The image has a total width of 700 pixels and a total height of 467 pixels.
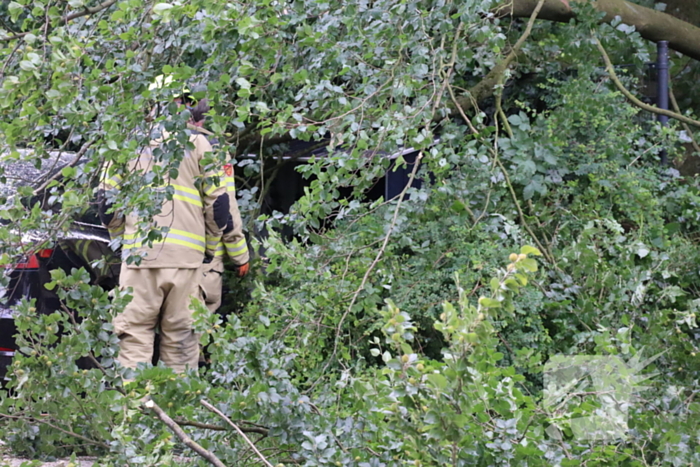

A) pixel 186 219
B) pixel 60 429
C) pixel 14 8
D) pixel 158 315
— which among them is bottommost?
pixel 158 315

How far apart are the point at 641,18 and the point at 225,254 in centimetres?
370

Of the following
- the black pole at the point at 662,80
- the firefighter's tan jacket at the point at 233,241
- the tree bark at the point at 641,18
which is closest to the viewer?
the firefighter's tan jacket at the point at 233,241

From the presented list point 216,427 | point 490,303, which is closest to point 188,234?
point 216,427

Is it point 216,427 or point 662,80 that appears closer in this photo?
point 216,427

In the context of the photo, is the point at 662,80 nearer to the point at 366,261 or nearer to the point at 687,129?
the point at 687,129

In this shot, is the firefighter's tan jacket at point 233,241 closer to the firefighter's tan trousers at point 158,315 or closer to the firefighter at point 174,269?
the firefighter at point 174,269

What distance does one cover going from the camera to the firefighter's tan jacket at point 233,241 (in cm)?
504

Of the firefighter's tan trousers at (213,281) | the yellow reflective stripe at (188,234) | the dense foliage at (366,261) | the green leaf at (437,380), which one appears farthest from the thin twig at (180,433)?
the firefighter's tan trousers at (213,281)

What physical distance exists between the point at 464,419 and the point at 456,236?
272cm

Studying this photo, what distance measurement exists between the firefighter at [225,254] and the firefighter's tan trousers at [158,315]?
236mm

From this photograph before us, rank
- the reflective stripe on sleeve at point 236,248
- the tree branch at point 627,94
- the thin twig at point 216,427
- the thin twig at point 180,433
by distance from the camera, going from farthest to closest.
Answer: the tree branch at point 627,94 < the reflective stripe on sleeve at point 236,248 < the thin twig at point 216,427 < the thin twig at point 180,433

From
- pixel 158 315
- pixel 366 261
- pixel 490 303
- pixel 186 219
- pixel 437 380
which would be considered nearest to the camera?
pixel 490 303

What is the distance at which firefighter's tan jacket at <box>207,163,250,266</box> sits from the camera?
16.5ft

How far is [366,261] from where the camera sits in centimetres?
382
